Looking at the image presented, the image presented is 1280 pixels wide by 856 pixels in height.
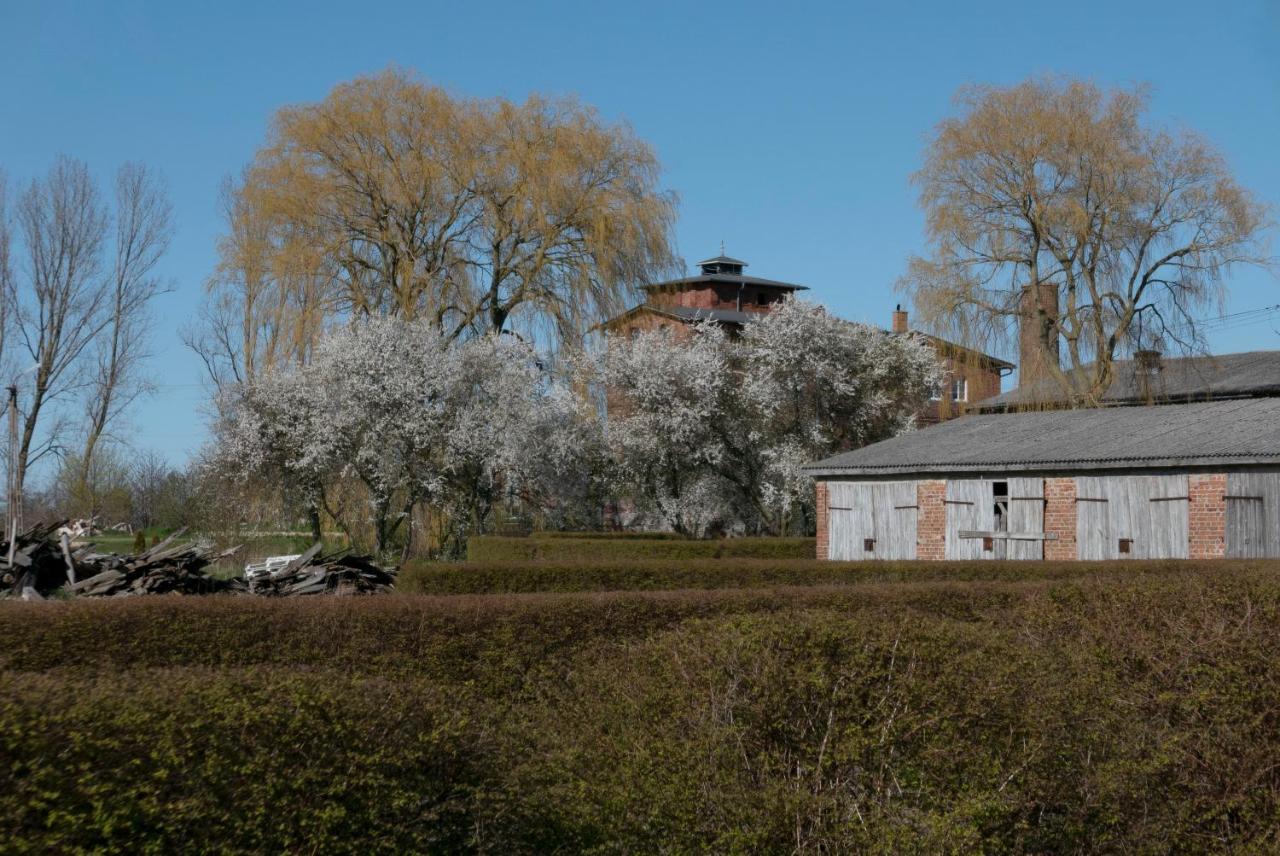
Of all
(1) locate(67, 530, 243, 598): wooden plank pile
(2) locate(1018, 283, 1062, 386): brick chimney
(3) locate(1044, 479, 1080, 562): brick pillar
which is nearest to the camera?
(1) locate(67, 530, 243, 598): wooden plank pile

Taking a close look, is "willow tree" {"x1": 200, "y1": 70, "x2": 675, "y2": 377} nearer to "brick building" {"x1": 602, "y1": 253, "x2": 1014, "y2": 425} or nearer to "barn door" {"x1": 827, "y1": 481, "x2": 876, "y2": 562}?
"brick building" {"x1": 602, "y1": 253, "x2": 1014, "y2": 425}

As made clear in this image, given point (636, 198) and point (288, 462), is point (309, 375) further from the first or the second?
point (636, 198)

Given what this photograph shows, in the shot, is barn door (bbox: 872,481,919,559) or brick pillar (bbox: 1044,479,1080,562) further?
barn door (bbox: 872,481,919,559)

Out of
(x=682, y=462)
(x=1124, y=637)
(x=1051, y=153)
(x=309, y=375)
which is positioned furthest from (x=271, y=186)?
(x=1124, y=637)

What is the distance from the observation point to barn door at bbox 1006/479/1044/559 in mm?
25442

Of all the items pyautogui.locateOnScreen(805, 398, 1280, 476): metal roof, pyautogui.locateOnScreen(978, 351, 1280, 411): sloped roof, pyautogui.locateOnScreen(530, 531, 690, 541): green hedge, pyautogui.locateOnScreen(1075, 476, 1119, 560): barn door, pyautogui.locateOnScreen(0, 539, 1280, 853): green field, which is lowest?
pyautogui.locateOnScreen(0, 539, 1280, 853): green field

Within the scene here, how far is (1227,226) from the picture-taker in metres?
33.9

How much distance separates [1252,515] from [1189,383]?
1831cm

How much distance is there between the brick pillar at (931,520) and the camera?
2728cm

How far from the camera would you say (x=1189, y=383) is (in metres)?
39.2

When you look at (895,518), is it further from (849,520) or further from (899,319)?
(899,319)

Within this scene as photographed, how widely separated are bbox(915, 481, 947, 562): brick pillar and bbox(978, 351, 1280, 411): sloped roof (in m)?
11.7

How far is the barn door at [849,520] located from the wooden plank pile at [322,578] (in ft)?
41.9

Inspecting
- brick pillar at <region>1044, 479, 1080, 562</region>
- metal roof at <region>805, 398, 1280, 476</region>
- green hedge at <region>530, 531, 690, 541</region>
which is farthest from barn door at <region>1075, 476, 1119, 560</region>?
green hedge at <region>530, 531, 690, 541</region>
